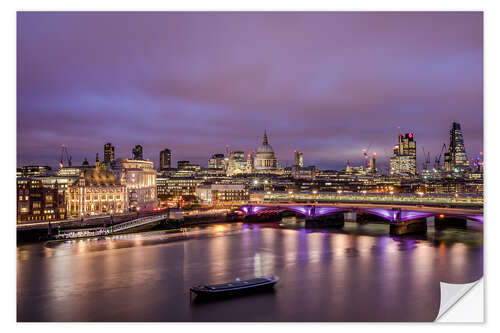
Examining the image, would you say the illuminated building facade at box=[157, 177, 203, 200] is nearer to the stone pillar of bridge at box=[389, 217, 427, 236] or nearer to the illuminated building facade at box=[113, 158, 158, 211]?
the illuminated building facade at box=[113, 158, 158, 211]

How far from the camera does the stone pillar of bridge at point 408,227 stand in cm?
2392

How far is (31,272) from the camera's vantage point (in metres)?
14.6

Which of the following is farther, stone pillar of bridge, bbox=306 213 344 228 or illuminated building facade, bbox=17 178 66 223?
stone pillar of bridge, bbox=306 213 344 228

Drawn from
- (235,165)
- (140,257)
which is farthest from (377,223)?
(235,165)

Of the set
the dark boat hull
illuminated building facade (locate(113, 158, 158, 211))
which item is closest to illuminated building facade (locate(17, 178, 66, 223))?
illuminated building facade (locate(113, 158, 158, 211))

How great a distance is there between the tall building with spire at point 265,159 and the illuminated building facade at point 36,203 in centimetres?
8018

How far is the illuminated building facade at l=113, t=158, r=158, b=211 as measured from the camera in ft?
125

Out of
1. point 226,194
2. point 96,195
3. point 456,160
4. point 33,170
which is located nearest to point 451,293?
point 96,195

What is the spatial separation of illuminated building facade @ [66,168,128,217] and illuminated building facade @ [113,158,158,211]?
2.48m

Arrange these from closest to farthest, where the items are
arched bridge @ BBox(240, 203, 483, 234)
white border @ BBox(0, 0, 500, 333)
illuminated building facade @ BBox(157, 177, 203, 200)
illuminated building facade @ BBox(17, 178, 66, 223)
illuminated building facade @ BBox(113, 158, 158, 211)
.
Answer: white border @ BBox(0, 0, 500, 333) < arched bridge @ BBox(240, 203, 483, 234) < illuminated building facade @ BBox(17, 178, 66, 223) < illuminated building facade @ BBox(113, 158, 158, 211) < illuminated building facade @ BBox(157, 177, 203, 200)
